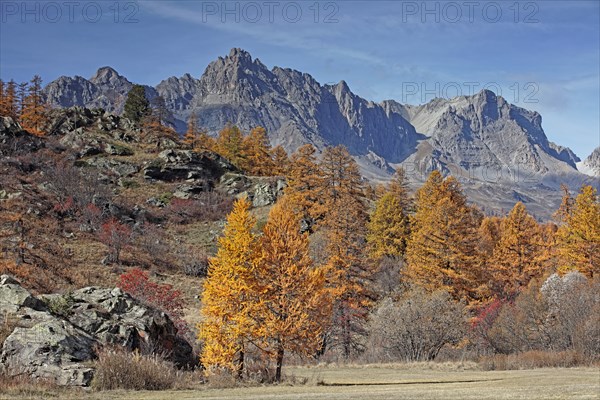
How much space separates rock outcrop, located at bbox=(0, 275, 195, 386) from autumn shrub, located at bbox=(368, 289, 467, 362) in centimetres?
1834

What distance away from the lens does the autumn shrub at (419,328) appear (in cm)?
3638

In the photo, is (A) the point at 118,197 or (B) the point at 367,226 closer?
(B) the point at 367,226

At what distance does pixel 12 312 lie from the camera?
1775 centimetres

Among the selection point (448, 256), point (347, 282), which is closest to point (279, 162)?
point (448, 256)

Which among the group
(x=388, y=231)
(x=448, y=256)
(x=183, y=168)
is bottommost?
(x=448, y=256)

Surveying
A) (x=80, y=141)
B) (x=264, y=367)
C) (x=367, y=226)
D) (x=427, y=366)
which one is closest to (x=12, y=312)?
(x=264, y=367)

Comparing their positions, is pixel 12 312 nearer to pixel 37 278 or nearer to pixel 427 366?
pixel 427 366

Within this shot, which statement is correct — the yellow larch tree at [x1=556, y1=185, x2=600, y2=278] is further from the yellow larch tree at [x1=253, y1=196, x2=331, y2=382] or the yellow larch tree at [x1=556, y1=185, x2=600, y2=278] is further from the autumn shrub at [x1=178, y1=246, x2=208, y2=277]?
the autumn shrub at [x1=178, y1=246, x2=208, y2=277]

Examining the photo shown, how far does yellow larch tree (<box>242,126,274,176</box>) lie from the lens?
93125 millimetres

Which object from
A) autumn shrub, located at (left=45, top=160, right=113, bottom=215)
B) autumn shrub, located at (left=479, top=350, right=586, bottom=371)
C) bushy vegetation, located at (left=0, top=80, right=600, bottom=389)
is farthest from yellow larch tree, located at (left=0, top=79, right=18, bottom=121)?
autumn shrub, located at (left=479, top=350, right=586, bottom=371)

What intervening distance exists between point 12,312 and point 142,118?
262 ft

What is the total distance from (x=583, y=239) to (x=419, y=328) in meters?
21.8

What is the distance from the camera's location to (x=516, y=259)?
4988 centimetres

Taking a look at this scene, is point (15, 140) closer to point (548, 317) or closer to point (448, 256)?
point (448, 256)
